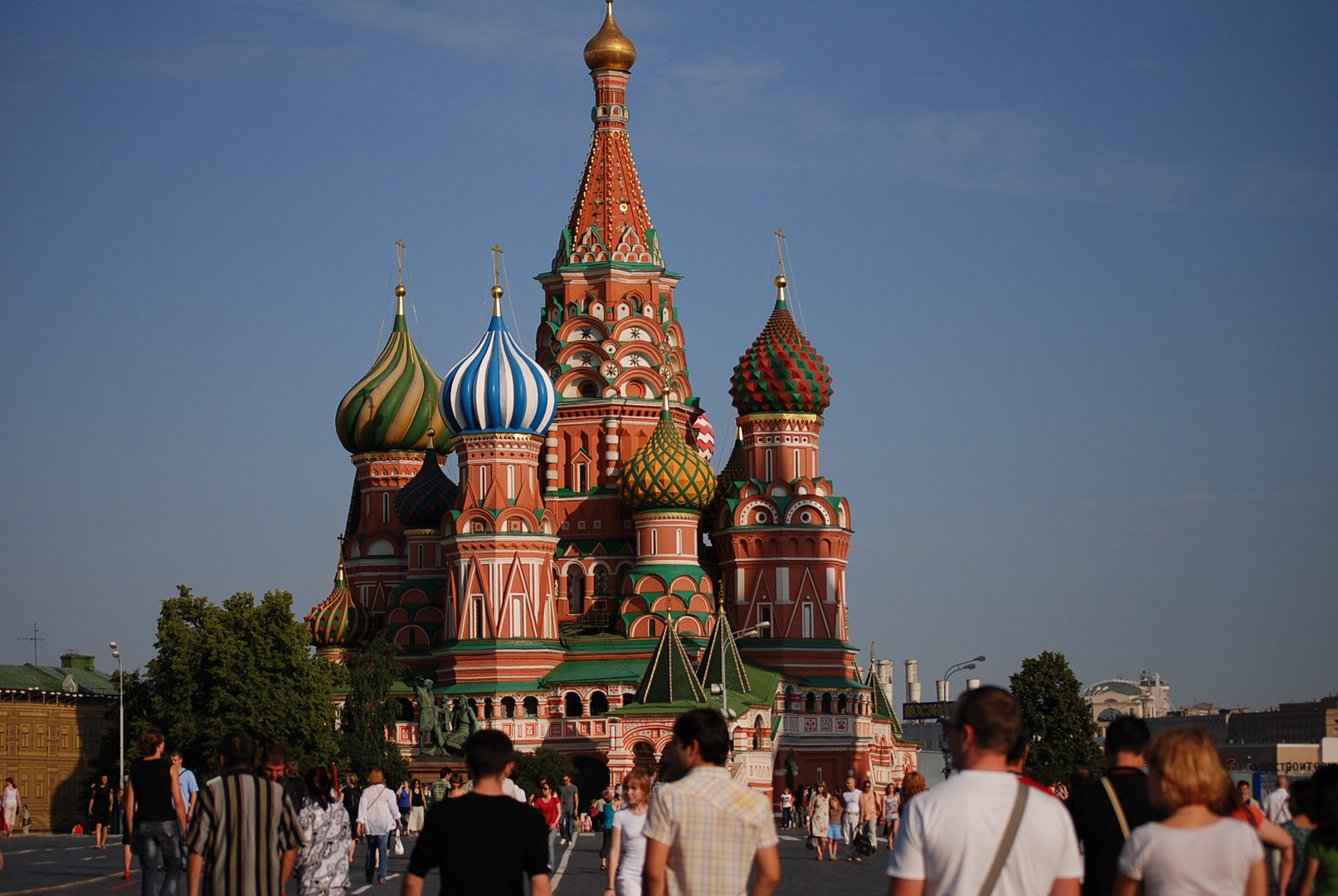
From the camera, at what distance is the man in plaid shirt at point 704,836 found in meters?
7.98

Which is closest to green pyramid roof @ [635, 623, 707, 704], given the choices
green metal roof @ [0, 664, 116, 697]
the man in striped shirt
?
green metal roof @ [0, 664, 116, 697]

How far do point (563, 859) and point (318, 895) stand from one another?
17791 mm

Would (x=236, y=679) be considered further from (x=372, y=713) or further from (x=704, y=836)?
(x=704, y=836)

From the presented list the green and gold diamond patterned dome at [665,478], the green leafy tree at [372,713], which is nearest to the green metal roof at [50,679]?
the green leafy tree at [372,713]

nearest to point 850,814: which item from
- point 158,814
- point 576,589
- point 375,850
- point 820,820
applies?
point 820,820

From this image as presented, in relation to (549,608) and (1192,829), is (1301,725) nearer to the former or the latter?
(549,608)

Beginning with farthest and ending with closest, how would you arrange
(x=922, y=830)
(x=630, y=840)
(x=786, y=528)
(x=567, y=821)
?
1. (x=786, y=528)
2. (x=567, y=821)
3. (x=630, y=840)
4. (x=922, y=830)

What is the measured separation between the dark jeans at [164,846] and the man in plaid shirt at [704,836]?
6735mm

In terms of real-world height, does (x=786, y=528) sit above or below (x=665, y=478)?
below

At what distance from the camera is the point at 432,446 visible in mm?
65750

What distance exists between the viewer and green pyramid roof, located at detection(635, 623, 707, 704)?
54.4 m

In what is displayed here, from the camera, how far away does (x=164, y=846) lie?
45.8 feet

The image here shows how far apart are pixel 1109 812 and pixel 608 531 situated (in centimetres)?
5424

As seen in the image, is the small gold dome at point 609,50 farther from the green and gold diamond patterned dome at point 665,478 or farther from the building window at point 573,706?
the building window at point 573,706
